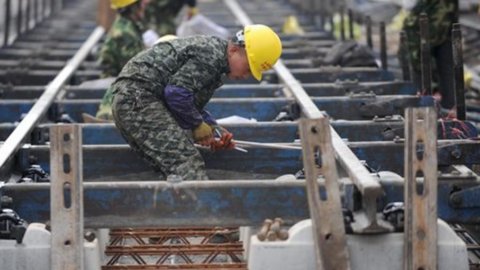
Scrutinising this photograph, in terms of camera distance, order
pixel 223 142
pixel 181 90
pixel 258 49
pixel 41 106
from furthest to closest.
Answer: pixel 41 106 → pixel 223 142 → pixel 181 90 → pixel 258 49

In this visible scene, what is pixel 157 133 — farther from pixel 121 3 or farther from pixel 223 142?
pixel 121 3

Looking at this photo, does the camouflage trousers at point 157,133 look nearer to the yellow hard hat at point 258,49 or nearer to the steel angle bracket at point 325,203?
the yellow hard hat at point 258,49

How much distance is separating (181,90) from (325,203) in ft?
6.61

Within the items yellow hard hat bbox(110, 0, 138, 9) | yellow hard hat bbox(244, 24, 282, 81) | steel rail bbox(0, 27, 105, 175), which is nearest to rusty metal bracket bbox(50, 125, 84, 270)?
steel rail bbox(0, 27, 105, 175)

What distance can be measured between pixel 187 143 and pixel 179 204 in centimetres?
129

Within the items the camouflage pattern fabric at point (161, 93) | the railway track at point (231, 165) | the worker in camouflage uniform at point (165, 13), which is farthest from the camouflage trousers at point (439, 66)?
the camouflage pattern fabric at point (161, 93)

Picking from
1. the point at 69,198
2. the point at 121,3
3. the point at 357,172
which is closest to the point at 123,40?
the point at 121,3

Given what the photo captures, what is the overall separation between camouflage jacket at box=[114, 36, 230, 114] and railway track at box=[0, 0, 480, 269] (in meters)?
0.54

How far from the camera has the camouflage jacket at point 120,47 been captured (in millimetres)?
13320

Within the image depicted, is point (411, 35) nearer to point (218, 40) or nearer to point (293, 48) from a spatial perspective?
point (293, 48)

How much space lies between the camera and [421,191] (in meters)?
6.93

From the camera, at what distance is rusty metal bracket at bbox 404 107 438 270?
21.9 feet

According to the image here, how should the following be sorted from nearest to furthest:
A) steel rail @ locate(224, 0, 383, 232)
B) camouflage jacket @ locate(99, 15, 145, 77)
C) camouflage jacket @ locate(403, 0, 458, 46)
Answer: steel rail @ locate(224, 0, 383, 232) → camouflage jacket @ locate(403, 0, 458, 46) → camouflage jacket @ locate(99, 15, 145, 77)

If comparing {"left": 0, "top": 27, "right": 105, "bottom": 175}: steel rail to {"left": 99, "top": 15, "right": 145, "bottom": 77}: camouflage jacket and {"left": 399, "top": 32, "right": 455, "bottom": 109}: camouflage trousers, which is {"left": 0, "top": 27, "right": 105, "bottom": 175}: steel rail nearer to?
{"left": 99, "top": 15, "right": 145, "bottom": 77}: camouflage jacket
